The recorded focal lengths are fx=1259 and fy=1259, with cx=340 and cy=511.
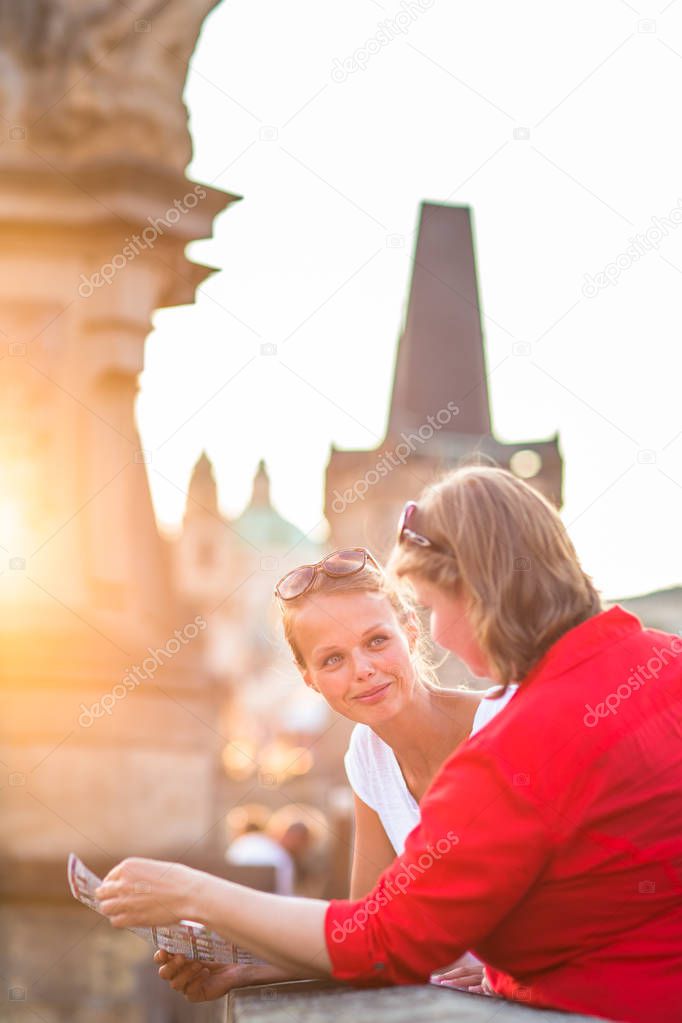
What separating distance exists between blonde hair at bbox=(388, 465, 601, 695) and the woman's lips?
2.28ft

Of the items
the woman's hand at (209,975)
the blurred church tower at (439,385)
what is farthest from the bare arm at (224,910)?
the blurred church tower at (439,385)

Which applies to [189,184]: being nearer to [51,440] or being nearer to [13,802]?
[51,440]

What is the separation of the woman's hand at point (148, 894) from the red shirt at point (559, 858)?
0.88 ft

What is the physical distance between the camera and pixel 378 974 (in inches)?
81.1

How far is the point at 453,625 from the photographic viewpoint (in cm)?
223

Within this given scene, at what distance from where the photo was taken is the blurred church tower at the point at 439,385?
42438 mm

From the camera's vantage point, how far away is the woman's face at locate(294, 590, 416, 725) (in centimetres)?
292

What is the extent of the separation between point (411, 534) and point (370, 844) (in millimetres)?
1074

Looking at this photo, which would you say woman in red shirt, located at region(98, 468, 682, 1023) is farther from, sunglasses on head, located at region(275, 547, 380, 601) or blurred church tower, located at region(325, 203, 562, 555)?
blurred church tower, located at region(325, 203, 562, 555)

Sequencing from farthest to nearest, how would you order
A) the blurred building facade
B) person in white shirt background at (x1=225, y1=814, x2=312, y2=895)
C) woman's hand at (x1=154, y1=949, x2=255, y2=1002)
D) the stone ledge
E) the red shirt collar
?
person in white shirt background at (x1=225, y1=814, x2=312, y2=895) → the blurred building facade → woman's hand at (x1=154, y1=949, x2=255, y2=1002) → the red shirt collar → the stone ledge

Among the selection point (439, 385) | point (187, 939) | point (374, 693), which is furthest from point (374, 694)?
point (439, 385)

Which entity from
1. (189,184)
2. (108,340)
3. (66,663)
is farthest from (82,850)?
(189,184)

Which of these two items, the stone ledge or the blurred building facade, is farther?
the blurred building facade

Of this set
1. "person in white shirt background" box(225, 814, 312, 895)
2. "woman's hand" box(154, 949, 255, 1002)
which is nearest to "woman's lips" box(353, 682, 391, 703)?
"woman's hand" box(154, 949, 255, 1002)
